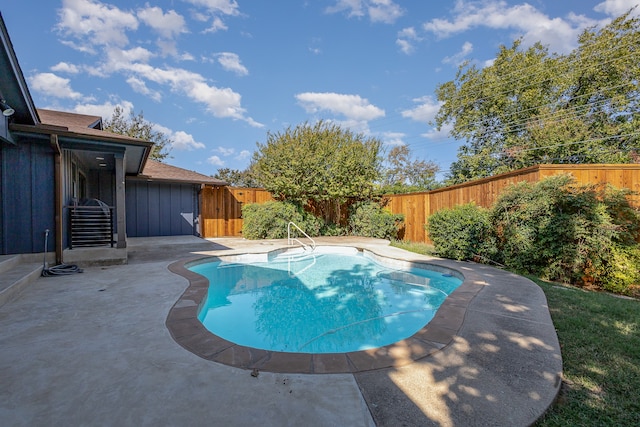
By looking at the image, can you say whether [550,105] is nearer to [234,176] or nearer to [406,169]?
[406,169]

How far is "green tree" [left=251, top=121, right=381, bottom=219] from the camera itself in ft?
40.4

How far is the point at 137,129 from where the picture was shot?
2261 centimetres

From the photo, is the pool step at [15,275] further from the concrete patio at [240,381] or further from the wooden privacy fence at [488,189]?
the wooden privacy fence at [488,189]

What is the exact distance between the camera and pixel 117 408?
1.74m

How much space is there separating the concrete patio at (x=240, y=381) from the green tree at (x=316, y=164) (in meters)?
9.40

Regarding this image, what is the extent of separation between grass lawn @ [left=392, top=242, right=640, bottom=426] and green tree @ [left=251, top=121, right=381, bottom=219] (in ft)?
31.1

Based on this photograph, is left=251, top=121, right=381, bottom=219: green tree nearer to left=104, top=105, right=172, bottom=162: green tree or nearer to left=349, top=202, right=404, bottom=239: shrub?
left=349, top=202, right=404, bottom=239: shrub

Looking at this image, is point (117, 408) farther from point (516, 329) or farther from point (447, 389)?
point (516, 329)

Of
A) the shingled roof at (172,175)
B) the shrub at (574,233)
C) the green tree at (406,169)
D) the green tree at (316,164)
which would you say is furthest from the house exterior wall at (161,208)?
the green tree at (406,169)

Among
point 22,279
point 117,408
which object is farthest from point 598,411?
point 22,279

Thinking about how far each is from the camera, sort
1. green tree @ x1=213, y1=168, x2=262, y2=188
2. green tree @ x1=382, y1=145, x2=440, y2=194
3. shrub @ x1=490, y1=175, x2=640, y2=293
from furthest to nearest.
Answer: green tree @ x1=213, y1=168, x2=262, y2=188
green tree @ x1=382, y1=145, x2=440, y2=194
shrub @ x1=490, y1=175, x2=640, y2=293

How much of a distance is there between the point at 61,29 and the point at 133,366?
608 inches

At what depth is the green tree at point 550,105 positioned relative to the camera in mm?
14023

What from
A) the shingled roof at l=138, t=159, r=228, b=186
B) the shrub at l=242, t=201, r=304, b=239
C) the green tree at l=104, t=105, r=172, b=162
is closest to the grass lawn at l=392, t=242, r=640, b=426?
the shrub at l=242, t=201, r=304, b=239
